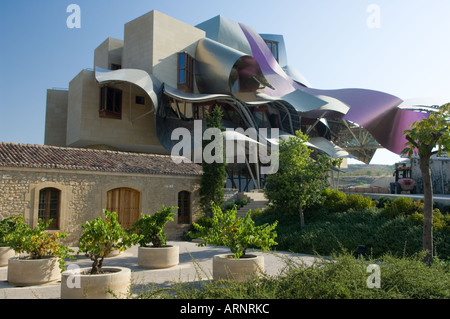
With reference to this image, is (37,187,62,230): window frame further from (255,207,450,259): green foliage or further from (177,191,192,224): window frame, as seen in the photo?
(255,207,450,259): green foliage

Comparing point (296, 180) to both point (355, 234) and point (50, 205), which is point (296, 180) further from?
point (50, 205)

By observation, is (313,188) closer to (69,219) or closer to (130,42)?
(69,219)

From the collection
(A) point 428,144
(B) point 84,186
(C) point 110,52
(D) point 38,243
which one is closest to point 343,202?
(A) point 428,144

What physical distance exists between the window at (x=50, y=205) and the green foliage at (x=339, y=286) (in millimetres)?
10877

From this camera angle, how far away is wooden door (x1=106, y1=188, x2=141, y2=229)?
54.3 feet

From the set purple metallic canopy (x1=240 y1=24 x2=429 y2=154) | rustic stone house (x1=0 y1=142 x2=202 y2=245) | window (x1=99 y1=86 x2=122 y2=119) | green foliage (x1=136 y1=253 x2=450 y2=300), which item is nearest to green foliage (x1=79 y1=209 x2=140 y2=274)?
green foliage (x1=136 y1=253 x2=450 y2=300)

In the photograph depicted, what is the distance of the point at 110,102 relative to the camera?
93.9ft

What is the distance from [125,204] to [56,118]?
20388 mm

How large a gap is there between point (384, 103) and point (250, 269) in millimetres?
31274

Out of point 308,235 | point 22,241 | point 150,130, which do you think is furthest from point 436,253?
point 150,130

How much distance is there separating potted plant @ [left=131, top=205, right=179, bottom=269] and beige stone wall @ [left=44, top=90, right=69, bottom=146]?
85.3ft

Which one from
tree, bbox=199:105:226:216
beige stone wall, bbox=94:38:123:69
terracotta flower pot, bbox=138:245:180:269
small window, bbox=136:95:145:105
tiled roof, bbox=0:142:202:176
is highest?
beige stone wall, bbox=94:38:123:69
